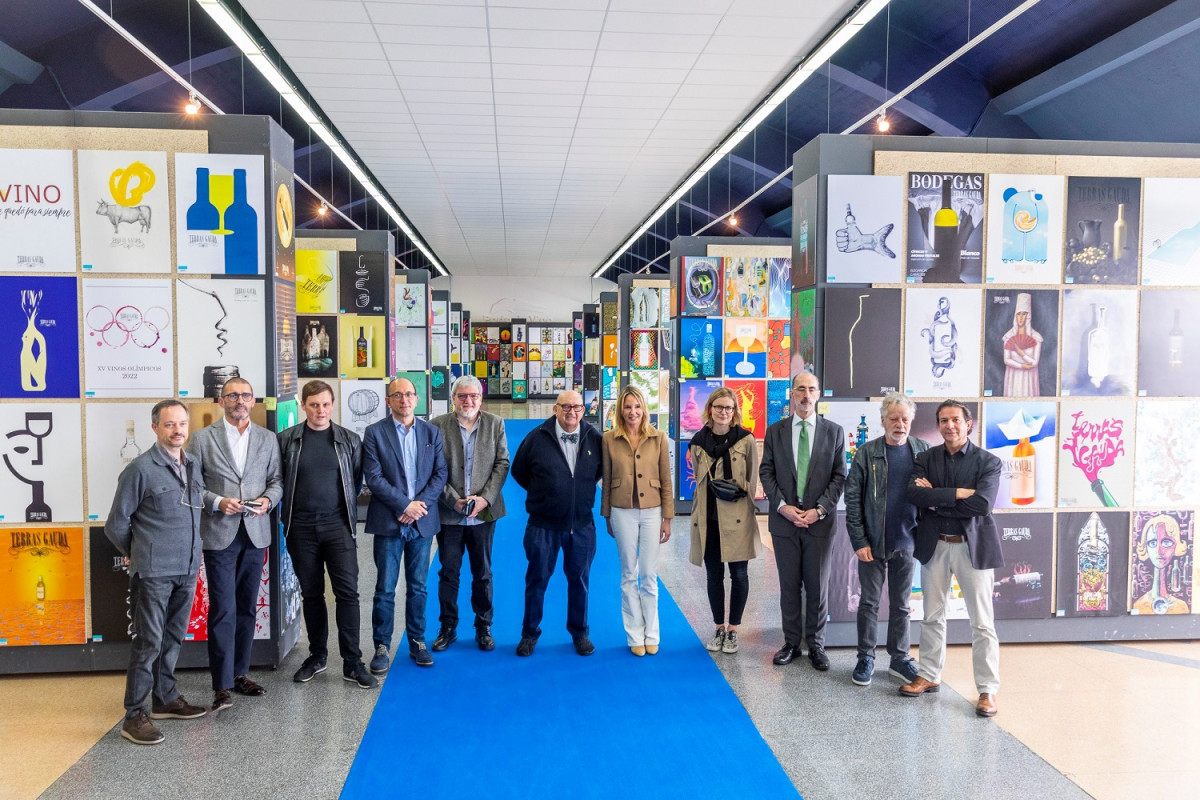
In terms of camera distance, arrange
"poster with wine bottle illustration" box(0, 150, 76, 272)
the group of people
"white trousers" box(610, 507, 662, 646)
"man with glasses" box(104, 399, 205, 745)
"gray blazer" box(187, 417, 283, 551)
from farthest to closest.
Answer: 1. "white trousers" box(610, 507, 662, 646)
2. "poster with wine bottle illustration" box(0, 150, 76, 272)
3. "gray blazer" box(187, 417, 283, 551)
4. the group of people
5. "man with glasses" box(104, 399, 205, 745)

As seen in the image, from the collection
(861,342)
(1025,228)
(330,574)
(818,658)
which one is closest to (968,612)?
(818,658)

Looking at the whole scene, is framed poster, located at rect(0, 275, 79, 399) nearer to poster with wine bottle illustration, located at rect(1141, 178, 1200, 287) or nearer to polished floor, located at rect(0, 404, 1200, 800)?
polished floor, located at rect(0, 404, 1200, 800)

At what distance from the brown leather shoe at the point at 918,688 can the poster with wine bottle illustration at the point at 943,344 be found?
182 centimetres

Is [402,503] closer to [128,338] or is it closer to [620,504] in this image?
[620,504]

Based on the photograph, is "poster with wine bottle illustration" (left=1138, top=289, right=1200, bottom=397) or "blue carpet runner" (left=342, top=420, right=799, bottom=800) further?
"poster with wine bottle illustration" (left=1138, top=289, right=1200, bottom=397)

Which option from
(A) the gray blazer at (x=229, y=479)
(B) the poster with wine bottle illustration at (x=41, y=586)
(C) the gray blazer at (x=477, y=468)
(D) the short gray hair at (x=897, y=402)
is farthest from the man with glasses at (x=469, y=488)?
(D) the short gray hair at (x=897, y=402)

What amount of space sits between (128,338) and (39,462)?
0.89 meters

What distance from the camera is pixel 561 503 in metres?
5.07

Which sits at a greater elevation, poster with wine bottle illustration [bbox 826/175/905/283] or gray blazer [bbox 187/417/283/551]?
poster with wine bottle illustration [bbox 826/175/905/283]

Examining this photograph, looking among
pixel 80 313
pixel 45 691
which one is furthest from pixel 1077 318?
pixel 45 691

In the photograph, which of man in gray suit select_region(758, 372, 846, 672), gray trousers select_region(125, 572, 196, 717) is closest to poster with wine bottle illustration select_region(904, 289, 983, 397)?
man in gray suit select_region(758, 372, 846, 672)

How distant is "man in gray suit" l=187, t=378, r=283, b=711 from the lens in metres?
4.32

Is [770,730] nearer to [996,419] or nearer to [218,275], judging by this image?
[996,419]

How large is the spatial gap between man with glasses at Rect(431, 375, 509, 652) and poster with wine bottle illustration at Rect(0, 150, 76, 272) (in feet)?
8.06
